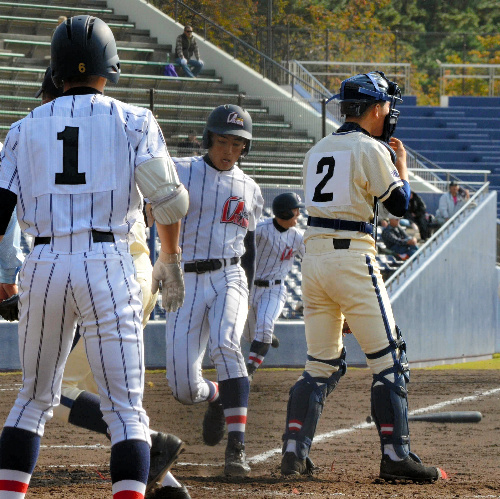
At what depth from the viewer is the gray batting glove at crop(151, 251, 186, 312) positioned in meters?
4.16

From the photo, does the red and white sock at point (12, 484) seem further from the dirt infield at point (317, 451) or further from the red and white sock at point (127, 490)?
the dirt infield at point (317, 451)

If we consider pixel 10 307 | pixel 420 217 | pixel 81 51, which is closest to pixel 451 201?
pixel 420 217

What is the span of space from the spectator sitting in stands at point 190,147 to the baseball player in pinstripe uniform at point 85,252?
11.1 m

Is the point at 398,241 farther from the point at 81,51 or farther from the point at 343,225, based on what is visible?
the point at 81,51

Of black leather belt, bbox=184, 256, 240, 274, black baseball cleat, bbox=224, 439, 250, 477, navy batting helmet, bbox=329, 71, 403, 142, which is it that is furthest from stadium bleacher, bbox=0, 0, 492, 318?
navy batting helmet, bbox=329, 71, 403, 142

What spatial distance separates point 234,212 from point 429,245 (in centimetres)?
1017

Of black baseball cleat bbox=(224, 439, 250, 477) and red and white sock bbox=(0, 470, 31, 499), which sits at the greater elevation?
red and white sock bbox=(0, 470, 31, 499)

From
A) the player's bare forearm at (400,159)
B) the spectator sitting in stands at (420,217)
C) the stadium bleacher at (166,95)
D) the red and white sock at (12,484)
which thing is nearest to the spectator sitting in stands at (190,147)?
the stadium bleacher at (166,95)

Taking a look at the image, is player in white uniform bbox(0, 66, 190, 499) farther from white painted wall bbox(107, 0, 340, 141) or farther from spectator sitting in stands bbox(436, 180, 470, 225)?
white painted wall bbox(107, 0, 340, 141)

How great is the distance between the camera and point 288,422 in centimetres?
584

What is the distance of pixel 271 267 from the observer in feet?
37.7

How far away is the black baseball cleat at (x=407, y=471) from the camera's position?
5.50 m

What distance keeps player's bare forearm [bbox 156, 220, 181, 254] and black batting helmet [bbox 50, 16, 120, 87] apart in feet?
2.12

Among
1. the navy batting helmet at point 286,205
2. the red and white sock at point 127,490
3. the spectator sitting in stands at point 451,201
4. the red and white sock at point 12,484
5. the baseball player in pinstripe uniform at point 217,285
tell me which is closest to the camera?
the red and white sock at point 127,490
